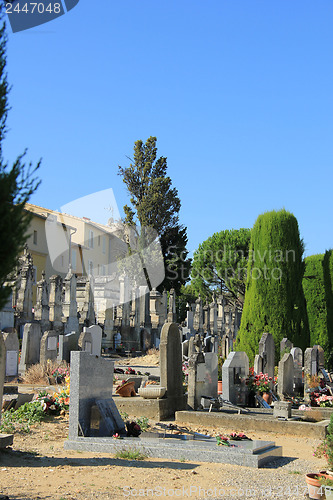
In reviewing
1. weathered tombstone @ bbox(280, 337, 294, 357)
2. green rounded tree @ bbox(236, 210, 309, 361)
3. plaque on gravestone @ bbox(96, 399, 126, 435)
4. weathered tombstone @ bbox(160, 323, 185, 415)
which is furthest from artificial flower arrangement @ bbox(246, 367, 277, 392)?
plaque on gravestone @ bbox(96, 399, 126, 435)

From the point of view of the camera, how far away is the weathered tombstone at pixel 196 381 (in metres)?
10.3

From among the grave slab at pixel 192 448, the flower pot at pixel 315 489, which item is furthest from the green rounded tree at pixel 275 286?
the flower pot at pixel 315 489

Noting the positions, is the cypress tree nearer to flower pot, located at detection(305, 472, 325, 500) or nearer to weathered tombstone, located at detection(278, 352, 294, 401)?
weathered tombstone, located at detection(278, 352, 294, 401)

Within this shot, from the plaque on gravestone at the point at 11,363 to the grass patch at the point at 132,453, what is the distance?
6583mm

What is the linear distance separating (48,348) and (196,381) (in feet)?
19.1

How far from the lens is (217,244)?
4675 centimetres

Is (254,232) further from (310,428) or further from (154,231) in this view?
(154,231)

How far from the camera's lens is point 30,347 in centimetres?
1491

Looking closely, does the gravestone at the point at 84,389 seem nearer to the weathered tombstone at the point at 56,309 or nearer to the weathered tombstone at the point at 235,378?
the weathered tombstone at the point at 235,378

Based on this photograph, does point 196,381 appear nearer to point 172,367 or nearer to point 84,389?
point 172,367

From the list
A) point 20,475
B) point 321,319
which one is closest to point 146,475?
point 20,475

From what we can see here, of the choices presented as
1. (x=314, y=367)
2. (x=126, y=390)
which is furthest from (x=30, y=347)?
(x=314, y=367)

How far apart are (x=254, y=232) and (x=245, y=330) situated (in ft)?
12.4

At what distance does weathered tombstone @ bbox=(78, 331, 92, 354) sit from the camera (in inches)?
589
